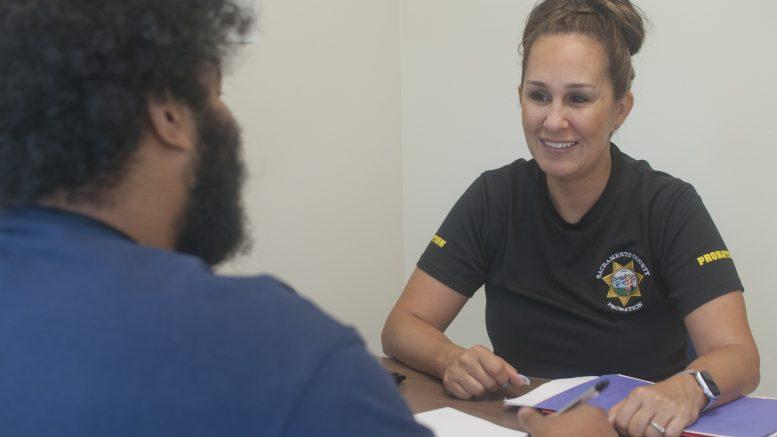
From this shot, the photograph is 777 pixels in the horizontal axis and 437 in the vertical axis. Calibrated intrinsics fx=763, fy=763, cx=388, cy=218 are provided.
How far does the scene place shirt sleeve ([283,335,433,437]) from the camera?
0.55 m

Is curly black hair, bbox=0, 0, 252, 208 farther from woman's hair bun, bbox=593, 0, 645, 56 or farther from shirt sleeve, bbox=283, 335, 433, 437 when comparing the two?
woman's hair bun, bbox=593, 0, 645, 56

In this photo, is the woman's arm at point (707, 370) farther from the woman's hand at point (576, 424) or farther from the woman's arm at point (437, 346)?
the woman's arm at point (437, 346)

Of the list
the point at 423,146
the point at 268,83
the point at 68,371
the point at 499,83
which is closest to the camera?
→ the point at 68,371

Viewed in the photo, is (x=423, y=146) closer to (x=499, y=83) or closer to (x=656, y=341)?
(x=499, y=83)

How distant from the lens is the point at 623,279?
155 cm

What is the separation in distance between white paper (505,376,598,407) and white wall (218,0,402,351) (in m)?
0.88

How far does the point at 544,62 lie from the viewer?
158cm

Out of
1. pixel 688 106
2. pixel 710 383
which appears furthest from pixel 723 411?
pixel 688 106

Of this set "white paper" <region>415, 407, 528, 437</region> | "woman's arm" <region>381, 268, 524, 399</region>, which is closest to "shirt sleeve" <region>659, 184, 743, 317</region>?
"woman's arm" <region>381, 268, 524, 399</region>

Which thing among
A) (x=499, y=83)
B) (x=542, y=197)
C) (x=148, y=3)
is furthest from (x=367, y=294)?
(x=148, y=3)

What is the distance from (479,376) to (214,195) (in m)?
0.67

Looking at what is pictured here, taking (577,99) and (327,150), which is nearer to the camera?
(577,99)

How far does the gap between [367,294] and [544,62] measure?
1252 millimetres

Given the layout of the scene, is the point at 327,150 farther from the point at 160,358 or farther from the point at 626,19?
the point at 160,358
